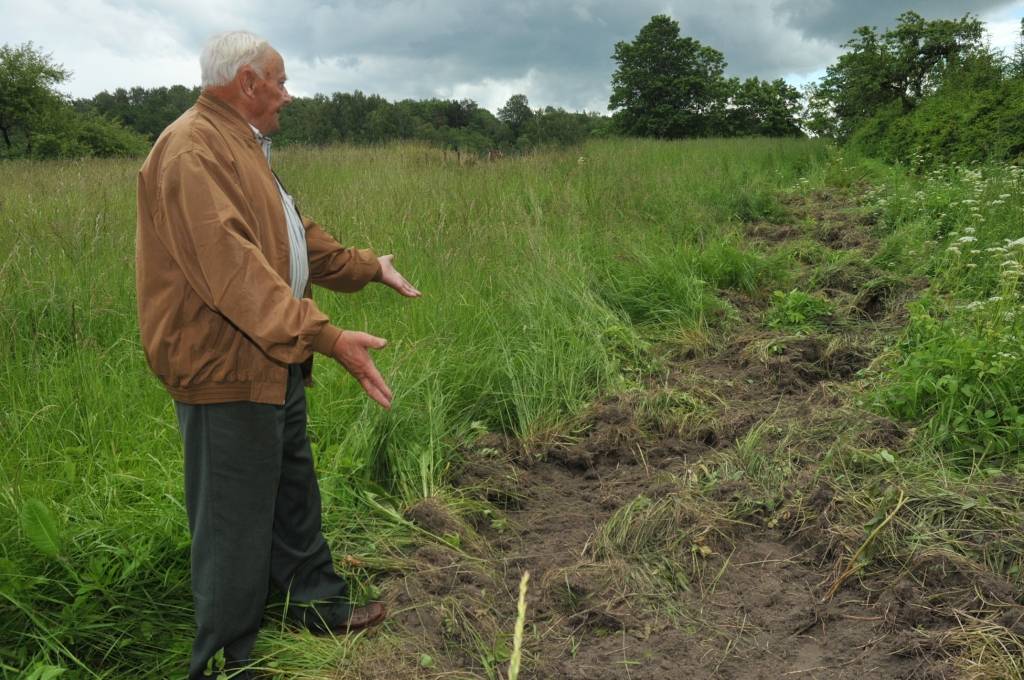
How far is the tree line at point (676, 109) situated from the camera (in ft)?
43.8

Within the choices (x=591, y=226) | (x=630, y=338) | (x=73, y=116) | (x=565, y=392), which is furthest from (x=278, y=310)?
(x=73, y=116)

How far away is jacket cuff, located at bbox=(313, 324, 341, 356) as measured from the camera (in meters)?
1.89

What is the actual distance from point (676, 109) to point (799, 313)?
43.2 meters

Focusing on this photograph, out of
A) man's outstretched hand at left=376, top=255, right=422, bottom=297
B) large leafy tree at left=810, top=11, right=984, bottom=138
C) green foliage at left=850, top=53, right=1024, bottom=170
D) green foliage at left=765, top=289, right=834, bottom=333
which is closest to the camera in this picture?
man's outstretched hand at left=376, top=255, right=422, bottom=297

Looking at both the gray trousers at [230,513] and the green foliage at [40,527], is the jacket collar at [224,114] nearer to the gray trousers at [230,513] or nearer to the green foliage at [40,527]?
the gray trousers at [230,513]

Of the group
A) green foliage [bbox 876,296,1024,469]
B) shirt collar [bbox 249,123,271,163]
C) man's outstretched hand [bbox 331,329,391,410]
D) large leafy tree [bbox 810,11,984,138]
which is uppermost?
large leafy tree [bbox 810,11,984,138]

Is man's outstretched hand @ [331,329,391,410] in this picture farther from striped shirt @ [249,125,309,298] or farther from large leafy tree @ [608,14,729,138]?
large leafy tree @ [608,14,729,138]

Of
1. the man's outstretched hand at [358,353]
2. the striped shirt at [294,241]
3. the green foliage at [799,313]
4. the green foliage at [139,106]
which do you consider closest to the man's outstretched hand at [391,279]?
the striped shirt at [294,241]

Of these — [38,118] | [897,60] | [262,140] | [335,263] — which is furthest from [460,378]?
[38,118]

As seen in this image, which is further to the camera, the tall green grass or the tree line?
the tree line

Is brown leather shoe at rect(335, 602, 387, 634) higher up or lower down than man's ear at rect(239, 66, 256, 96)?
lower down

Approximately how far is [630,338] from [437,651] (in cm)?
315

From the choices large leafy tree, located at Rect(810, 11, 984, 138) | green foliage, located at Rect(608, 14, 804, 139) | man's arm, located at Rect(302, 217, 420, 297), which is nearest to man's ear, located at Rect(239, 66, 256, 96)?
man's arm, located at Rect(302, 217, 420, 297)

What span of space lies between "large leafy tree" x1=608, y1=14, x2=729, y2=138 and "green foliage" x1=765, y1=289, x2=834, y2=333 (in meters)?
42.1
